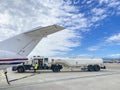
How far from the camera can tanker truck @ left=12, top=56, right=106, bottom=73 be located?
93.9 feet

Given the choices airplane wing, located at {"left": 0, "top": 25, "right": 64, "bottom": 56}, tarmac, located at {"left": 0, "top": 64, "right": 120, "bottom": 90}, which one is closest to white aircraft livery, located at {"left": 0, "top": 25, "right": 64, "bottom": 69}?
airplane wing, located at {"left": 0, "top": 25, "right": 64, "bottom": 56}

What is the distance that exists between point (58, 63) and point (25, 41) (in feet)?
55.7

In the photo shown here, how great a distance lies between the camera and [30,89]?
1222cm

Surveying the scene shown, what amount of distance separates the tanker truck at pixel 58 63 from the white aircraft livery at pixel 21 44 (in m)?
15.2

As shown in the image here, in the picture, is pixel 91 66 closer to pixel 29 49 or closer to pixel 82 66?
pixel 82 66

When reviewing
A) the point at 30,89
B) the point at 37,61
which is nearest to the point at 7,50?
the point at 30,89

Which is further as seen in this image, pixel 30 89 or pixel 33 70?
pixel 33 70

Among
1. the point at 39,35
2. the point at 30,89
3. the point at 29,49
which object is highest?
the point at 39,35

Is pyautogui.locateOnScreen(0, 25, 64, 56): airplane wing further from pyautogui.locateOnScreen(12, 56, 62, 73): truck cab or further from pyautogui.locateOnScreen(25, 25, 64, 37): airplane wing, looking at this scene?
pyautogui.locateOnScreen(12, 56, 62, 73): truck cab

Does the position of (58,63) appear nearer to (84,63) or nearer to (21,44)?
(84,63)

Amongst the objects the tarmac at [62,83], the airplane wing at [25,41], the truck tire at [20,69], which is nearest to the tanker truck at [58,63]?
the truck tire at [20,69]

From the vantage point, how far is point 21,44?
12.8 metres

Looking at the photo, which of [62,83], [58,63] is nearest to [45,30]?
[62,83]

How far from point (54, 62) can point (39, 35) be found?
54.0ft
